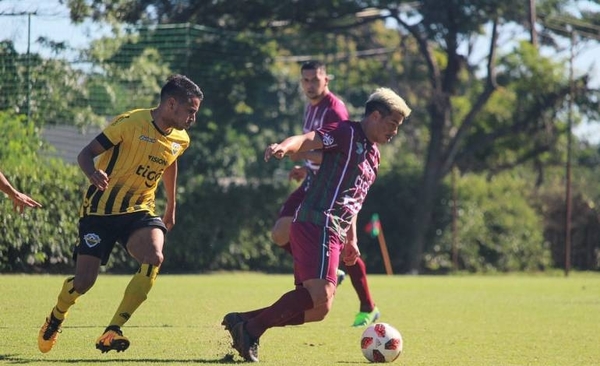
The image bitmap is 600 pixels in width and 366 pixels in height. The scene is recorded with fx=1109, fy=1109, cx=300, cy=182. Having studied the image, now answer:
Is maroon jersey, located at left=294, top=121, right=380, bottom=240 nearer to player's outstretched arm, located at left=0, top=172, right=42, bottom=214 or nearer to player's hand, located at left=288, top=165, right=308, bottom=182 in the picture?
player's outstretched arm, located at left=0, top=172, right=42, bottom=214

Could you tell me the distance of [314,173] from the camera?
10.2 meters

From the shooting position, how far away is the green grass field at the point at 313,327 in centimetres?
769

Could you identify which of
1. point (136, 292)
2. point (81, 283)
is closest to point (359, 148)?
point (136, 292)

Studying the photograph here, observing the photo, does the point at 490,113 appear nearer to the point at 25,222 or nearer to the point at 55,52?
the point at 55,52

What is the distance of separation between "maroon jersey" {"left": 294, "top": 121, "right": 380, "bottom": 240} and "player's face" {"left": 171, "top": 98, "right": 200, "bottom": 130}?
1.07 metres

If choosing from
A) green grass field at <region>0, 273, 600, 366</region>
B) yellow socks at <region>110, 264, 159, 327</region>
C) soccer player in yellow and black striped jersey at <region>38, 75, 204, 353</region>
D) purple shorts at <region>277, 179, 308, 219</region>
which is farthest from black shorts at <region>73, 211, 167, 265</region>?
purple shorts at <region>277, 179, 308, 219</region>

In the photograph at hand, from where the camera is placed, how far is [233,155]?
24.2 metres

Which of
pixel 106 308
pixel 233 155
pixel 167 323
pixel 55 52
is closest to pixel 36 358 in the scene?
pixel 167 323

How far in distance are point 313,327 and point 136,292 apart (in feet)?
9.37

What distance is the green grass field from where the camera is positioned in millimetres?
7688

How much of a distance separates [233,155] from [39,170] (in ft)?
23.7

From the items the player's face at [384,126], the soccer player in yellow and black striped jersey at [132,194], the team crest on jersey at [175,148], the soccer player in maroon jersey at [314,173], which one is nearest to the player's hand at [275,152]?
the player's face at [384,126]

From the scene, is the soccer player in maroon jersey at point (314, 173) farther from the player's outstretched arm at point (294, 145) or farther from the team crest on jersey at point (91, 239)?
the player's outstretched arm at point (294, 145)

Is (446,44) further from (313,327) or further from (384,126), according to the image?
(384,126)
